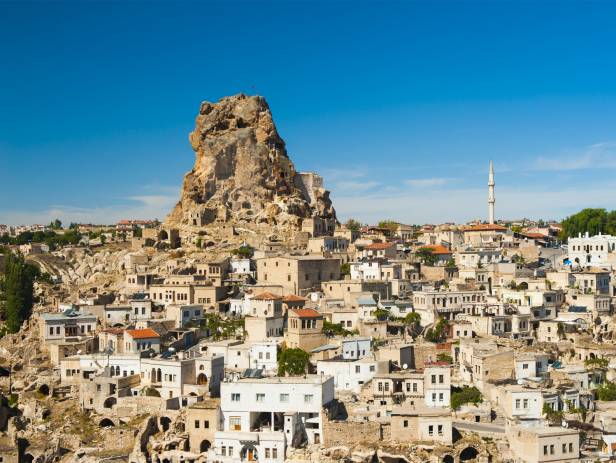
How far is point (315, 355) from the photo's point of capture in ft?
140

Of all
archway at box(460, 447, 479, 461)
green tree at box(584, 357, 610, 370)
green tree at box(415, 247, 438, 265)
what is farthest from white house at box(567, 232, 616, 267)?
archway at box(460, 447, 479, 461)

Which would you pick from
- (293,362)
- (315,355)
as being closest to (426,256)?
(315,355)

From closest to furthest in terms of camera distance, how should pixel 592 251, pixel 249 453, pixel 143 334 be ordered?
pixel 249 453
pixel 143 334
pixel 592 251

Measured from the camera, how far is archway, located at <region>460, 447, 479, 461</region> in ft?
111

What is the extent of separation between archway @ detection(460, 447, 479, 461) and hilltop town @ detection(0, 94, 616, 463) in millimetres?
79

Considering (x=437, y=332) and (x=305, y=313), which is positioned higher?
(x=305, y=313)

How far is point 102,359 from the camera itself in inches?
1692

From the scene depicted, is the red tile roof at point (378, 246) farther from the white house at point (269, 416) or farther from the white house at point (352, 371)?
the white house at point (269, 416)

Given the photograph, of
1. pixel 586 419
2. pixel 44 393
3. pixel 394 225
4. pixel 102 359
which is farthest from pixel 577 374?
pixel 394 225

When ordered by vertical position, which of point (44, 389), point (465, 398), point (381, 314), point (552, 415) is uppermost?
point (381, 314)

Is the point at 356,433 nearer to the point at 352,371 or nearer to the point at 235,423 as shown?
the point at 352,371

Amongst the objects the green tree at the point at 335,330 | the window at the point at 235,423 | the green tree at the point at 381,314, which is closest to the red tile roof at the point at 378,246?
the green tree at the point at 381,314

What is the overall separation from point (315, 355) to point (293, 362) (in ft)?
7.43

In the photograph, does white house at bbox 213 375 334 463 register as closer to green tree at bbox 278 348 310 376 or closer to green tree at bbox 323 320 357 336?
green tree at bbox 278 348 310 376
